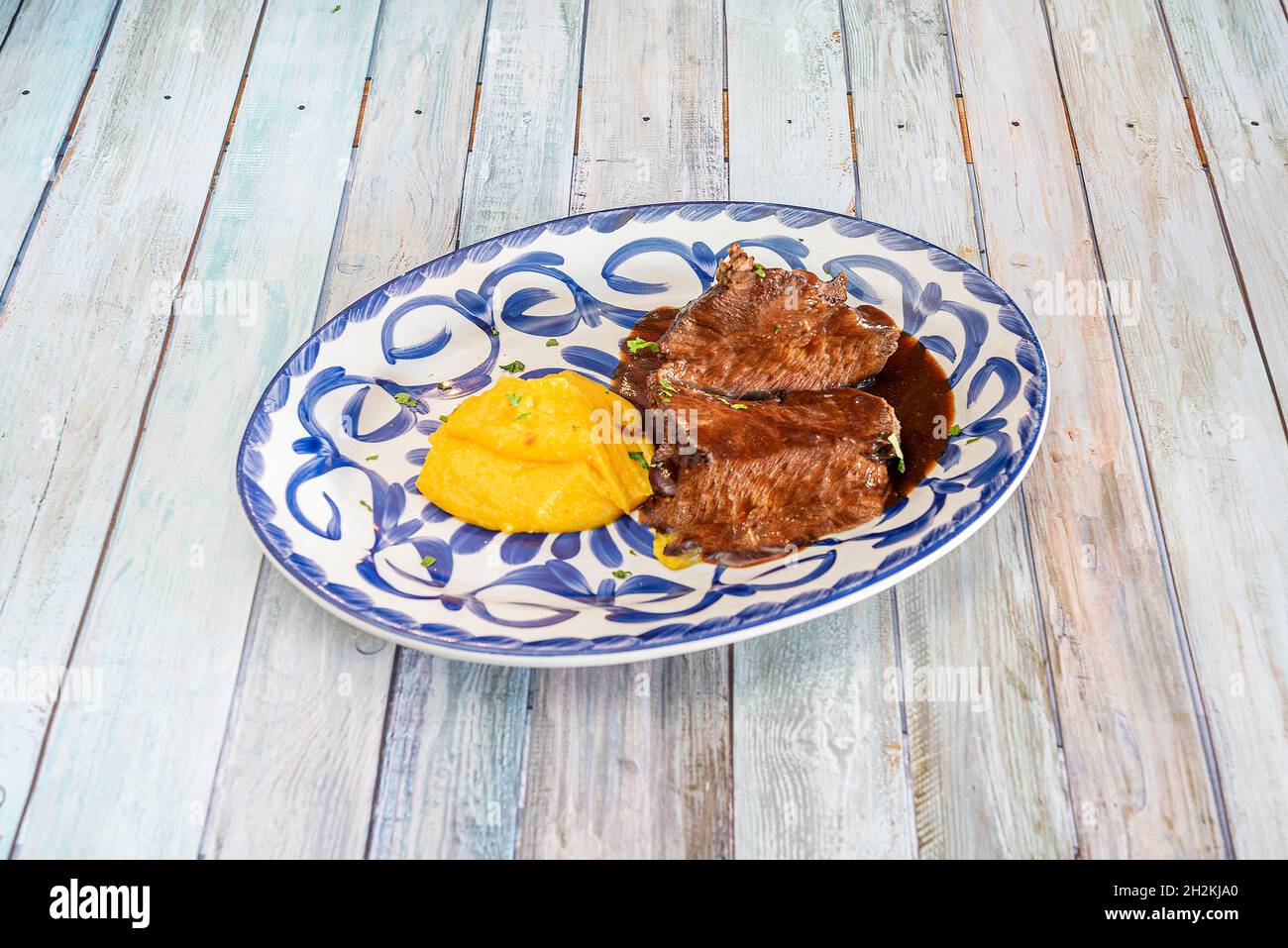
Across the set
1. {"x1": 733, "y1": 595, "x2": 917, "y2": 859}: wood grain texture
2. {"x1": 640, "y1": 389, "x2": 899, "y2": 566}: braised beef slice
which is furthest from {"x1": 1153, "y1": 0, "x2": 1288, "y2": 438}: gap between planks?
{"x1": 733, "y1": 595, "x2": 917, "y2": 859}: wood grain texture

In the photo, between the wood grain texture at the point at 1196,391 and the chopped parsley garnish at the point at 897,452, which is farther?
the chopped parsley garnish at the point at 897,452

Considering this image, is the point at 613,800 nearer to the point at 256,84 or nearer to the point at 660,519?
the point at 660,519

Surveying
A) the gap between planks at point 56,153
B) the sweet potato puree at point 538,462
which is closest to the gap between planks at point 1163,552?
the sweet potato puree at point 538,462

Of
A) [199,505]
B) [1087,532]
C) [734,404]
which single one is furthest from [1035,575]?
[199,505]

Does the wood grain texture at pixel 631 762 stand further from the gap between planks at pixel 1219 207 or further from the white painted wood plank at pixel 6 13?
the white painted wood plank at pixel 6 13

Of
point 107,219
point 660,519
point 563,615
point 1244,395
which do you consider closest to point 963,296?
point 1244,395

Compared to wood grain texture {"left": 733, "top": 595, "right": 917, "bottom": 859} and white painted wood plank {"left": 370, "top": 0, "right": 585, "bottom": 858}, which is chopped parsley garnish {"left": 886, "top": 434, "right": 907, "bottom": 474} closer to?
wood grain texture {"left": 733, "top": 595, "right": 917, "bottom": 859}
